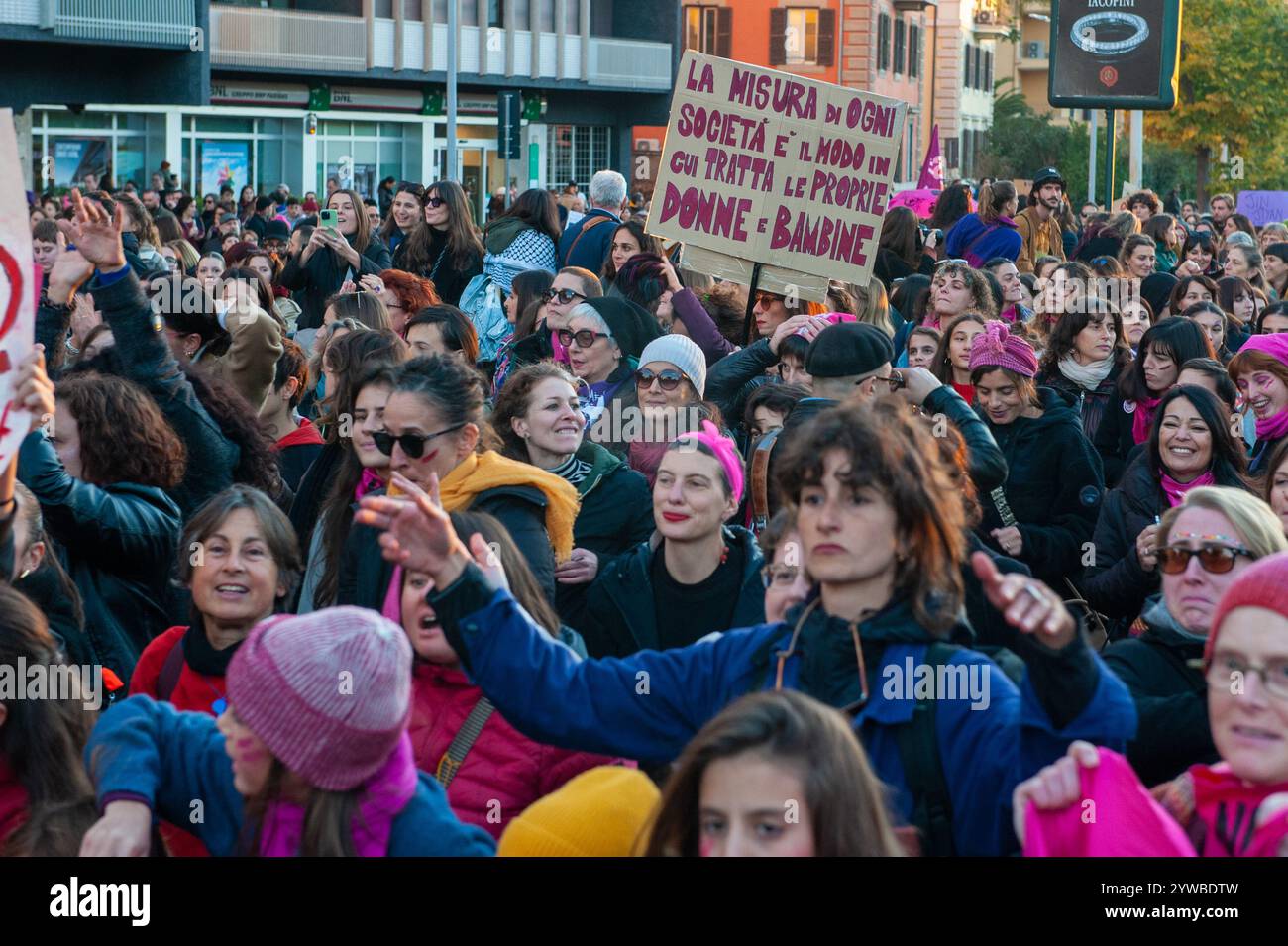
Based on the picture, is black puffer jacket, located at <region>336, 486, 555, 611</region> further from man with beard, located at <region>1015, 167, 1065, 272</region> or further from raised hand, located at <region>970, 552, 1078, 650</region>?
man with beard, located at <region>1015, 167, 1065, 272</region>

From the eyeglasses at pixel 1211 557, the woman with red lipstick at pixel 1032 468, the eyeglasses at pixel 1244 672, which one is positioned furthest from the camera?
the woman with red lipstick at pixel 1032 468

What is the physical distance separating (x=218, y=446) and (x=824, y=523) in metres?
3.13

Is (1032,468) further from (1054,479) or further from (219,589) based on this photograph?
(219,589)

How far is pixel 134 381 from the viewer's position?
229 inches

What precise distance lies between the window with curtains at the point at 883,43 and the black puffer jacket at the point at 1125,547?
50.3m

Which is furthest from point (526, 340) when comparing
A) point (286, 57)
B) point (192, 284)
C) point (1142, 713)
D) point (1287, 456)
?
point (286, 57)

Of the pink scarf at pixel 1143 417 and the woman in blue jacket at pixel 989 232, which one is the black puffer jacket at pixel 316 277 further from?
the pink scarf at pixel 1143 417

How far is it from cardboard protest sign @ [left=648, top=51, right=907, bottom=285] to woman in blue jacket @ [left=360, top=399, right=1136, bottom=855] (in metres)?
5.59

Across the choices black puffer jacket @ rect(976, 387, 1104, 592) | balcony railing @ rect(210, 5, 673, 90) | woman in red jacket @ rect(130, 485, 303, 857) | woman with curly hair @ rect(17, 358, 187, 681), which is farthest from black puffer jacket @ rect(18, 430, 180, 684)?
balcony railing @ rect(210, 5, 673, 90)

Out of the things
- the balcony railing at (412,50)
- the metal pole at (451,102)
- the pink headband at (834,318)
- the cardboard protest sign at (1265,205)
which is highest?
the balcony railing at (412,50)

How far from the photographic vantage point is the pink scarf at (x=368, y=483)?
5.59 m

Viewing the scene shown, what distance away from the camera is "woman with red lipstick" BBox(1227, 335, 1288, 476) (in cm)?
748

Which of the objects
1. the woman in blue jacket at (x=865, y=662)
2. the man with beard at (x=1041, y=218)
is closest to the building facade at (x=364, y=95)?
the man with beard at (x=1041, y=218)

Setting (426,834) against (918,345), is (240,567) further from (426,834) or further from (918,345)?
(918,345)
